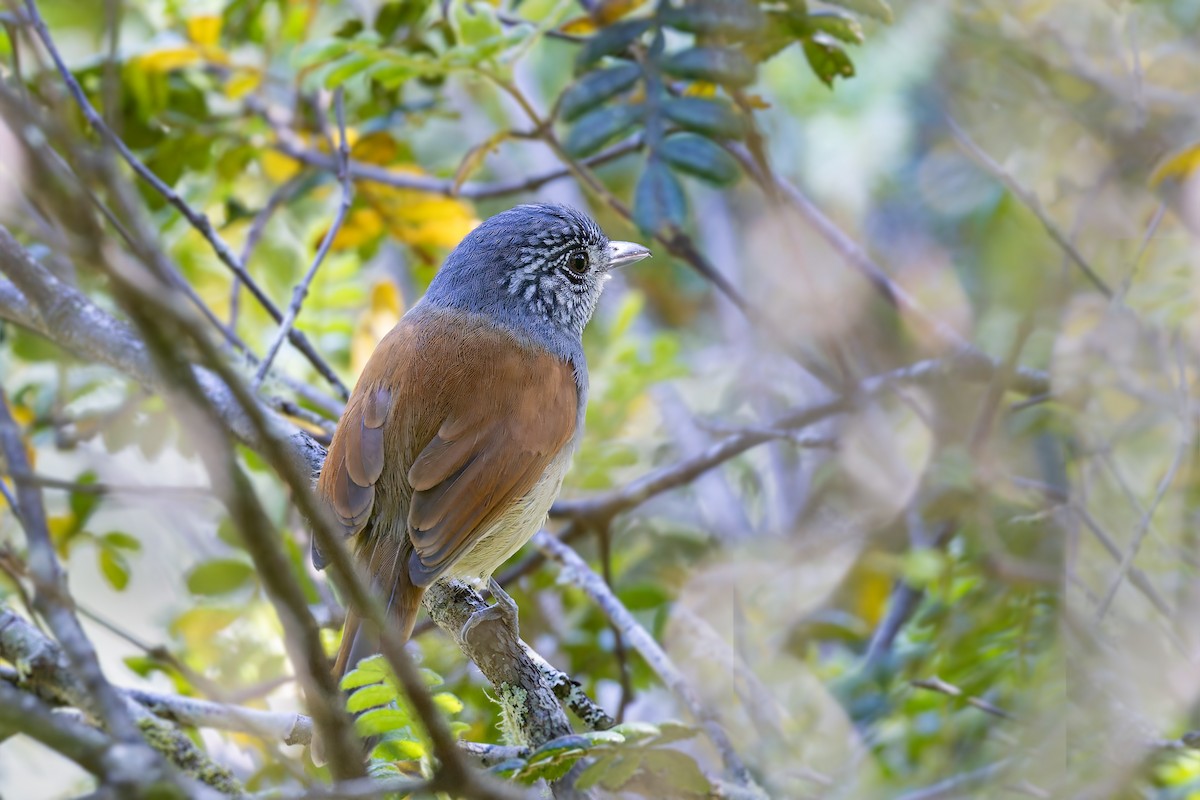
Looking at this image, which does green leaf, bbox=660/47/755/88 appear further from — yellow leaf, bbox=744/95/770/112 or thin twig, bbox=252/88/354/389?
thin twig, bbox=252/88/354/389

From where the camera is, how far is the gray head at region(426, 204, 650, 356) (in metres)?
3.53

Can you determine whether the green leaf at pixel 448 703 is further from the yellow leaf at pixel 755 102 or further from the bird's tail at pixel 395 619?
the yellow leaf at pixel 755 102

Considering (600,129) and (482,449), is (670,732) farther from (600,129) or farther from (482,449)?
(600,129)

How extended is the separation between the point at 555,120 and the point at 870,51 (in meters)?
3.14

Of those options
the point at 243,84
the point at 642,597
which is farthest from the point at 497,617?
the point at 243,84

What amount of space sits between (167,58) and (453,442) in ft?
6.29

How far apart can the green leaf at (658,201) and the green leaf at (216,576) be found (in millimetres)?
1742

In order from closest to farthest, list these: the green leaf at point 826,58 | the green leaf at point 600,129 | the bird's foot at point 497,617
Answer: the bird's foot at point 497,617
the green leaf at point 600,129
the green leaf at point 826,58

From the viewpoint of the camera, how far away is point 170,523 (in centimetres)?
440

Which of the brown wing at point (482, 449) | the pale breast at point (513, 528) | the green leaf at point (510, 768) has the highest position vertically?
the brown wing at point (482, 449)

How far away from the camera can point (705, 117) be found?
3.28 metres

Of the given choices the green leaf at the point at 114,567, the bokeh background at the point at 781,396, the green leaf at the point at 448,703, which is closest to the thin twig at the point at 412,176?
the bokeh background at the point at 781,396

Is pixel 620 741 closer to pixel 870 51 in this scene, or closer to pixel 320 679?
pixel 320 679

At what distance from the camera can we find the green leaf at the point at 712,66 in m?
3.26
